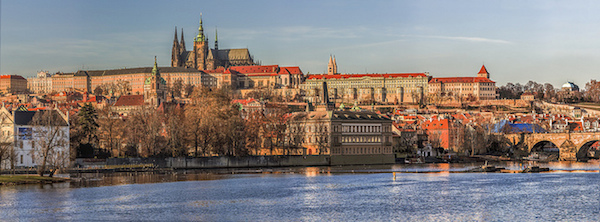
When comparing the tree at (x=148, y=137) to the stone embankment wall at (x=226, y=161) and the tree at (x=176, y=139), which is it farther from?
the stone embankment wall at (x=226, y=161)

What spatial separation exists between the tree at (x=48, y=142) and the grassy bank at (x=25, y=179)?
1172mm

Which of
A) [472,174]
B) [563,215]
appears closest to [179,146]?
[472,174]

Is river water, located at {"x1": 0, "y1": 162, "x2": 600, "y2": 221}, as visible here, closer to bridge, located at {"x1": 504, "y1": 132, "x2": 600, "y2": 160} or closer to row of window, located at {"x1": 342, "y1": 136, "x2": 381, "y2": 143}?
row of window, located at {"x1": 342, "y1": 136, "x2": 381, "y2": 143}

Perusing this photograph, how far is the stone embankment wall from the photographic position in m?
75.8

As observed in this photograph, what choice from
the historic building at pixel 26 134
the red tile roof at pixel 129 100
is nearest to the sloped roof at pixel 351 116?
the historic building at pixel 26 134

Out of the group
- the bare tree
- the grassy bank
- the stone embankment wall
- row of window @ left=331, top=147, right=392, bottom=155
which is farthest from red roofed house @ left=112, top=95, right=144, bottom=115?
the grassy bank

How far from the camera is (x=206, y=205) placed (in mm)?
A: 44750

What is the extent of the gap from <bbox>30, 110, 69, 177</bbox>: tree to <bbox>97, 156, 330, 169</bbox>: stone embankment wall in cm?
761

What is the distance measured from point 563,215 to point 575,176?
29440 millimetres

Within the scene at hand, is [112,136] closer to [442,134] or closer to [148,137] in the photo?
[148,137]

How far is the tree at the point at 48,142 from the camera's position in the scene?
60.2 metres

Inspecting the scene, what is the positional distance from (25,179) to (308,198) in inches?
785

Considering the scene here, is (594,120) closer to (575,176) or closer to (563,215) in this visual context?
(575,176)

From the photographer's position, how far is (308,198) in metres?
49.1
